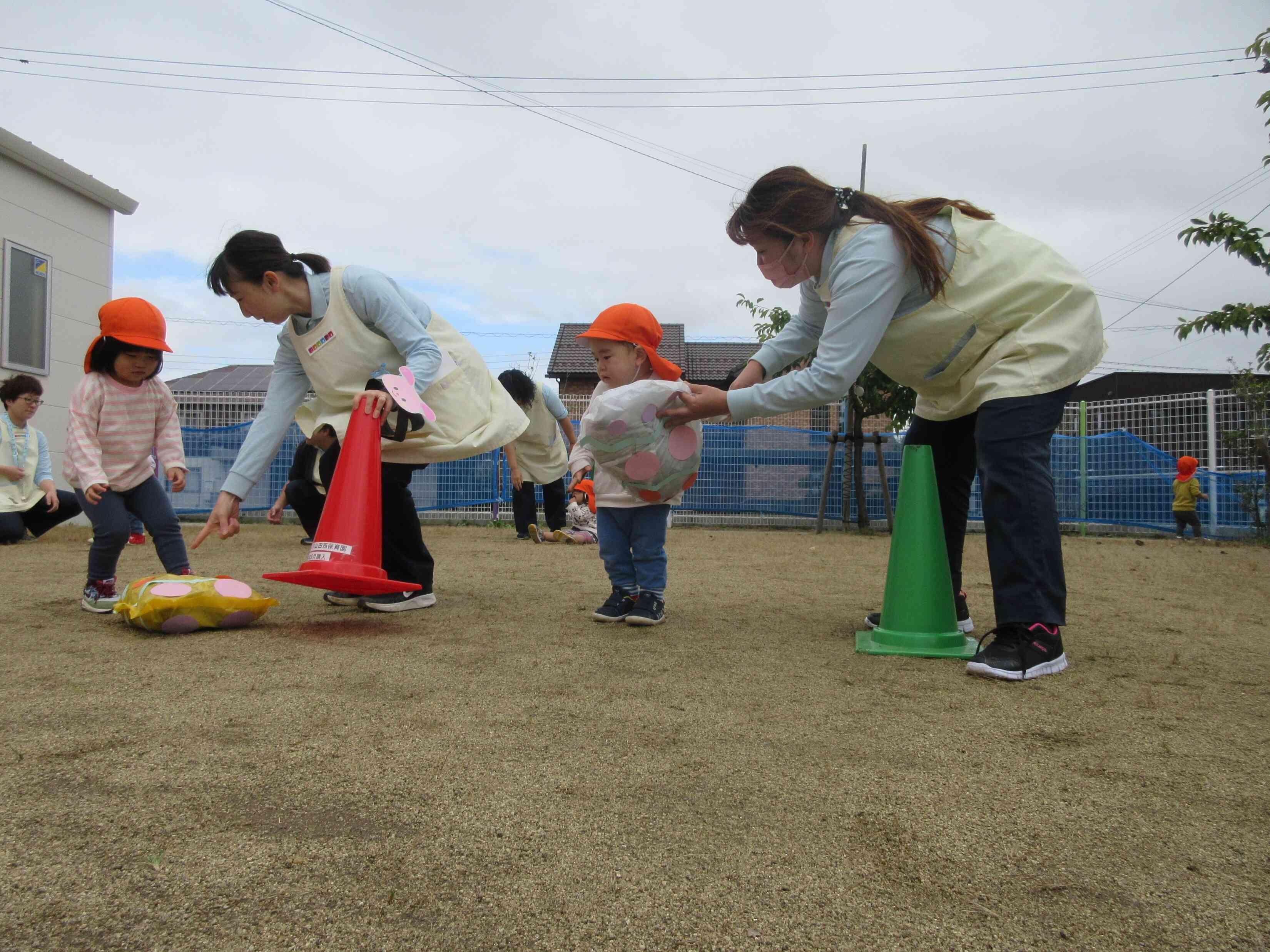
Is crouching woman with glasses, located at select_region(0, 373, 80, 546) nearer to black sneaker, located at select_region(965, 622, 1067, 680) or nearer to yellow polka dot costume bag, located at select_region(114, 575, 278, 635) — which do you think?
yellow polka dot costume bag, located at select_region(114, 575, 278, 635)

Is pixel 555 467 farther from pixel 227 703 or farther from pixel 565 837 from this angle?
pixel 565 837

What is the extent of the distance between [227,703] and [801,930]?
139cm

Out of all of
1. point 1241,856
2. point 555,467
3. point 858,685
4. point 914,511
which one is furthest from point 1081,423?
point 1241,856

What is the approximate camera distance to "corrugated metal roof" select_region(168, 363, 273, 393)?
2456 centimetres

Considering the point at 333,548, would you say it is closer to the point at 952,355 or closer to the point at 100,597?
the point at 100,597

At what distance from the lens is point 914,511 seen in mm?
2801

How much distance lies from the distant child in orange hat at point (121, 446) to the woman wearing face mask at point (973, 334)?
2.27m

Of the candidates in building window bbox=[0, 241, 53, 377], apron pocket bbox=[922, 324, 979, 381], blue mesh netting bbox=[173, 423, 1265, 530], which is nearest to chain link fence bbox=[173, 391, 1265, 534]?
blue mesh netting bbox=[173, 423, 1265, 530]

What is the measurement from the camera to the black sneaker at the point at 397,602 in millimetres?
3389

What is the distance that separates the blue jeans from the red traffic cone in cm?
73

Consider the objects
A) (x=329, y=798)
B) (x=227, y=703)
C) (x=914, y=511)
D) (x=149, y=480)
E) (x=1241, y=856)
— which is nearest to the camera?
(x=1241, y=856)

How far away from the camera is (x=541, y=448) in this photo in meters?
7.43

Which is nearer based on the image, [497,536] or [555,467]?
[555,467]

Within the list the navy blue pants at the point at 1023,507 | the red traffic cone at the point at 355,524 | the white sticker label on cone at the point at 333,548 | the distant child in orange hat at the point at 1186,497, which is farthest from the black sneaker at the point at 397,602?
A: the distant child in orange hat at the point at 1186,497
